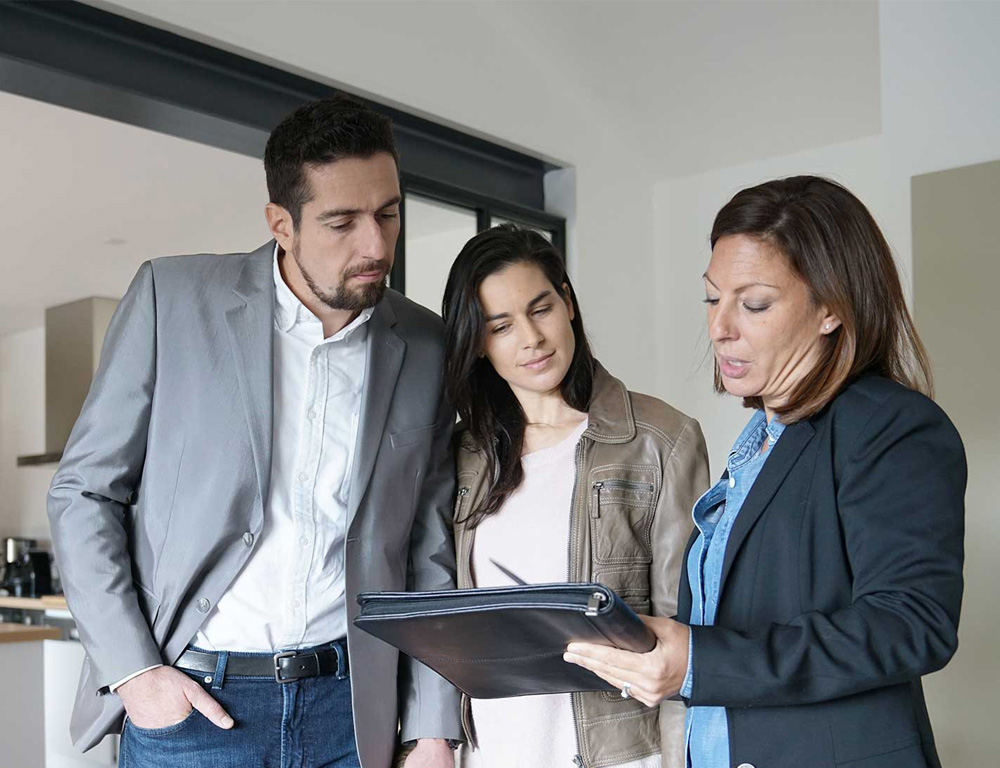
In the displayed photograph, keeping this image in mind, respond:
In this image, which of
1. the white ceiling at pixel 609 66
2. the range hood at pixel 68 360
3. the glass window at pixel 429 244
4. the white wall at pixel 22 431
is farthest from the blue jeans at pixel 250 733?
the white wall at pixel 22 431

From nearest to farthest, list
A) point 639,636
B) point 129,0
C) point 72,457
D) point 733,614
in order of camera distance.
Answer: point 639,636
point 733,614
point 72,457
point 129,0

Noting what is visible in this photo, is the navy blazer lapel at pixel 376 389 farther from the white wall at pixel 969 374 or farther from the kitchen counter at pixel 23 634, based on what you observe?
the kitchen counter at pixel 23 634

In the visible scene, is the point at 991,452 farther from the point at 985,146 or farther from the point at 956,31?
the point at 956,31

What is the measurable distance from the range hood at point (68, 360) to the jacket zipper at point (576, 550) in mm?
5936

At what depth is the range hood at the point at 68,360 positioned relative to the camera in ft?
23.6

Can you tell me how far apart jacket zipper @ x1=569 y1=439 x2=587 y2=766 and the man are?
23 cm

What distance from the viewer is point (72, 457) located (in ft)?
5.75

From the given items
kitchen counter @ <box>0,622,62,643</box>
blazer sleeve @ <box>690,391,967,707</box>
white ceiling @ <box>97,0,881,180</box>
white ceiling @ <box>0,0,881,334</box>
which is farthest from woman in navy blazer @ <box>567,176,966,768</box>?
kitchen counter @ <box>0,622,62,643</box>

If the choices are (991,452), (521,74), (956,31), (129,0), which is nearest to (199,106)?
(129,0)

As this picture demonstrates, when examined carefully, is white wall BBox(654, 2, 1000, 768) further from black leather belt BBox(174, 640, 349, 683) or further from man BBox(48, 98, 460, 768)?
black leather belt BBox(174, 640, 349, 683)

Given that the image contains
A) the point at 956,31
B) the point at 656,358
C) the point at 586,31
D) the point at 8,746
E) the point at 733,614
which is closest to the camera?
the point at 733,614

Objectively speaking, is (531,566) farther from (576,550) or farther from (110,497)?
(110,497)

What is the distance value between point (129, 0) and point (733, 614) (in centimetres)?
241

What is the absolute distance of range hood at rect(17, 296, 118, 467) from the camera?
720 centimetres
